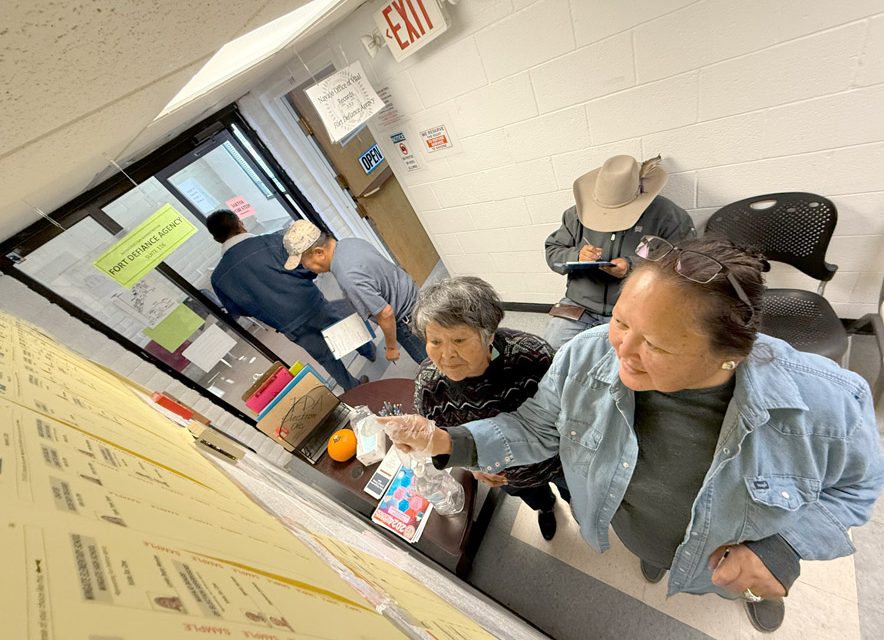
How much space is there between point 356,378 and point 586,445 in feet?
8.56

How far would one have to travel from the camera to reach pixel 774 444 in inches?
33.4

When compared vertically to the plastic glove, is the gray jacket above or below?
below

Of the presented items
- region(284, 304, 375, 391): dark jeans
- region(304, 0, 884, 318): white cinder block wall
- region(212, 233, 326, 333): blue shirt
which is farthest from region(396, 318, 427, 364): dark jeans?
region(304, 0, 884, 318): white cinder block wall

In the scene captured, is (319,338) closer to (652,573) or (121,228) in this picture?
(121,228)

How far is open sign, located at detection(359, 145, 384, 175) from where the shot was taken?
3337 millimetres

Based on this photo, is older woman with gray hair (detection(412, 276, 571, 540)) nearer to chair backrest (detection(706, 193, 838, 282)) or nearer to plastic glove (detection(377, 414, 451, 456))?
plastic glove (detection(377, 414, 451, 456))

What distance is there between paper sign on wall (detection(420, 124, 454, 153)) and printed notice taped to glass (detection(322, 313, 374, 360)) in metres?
1.32

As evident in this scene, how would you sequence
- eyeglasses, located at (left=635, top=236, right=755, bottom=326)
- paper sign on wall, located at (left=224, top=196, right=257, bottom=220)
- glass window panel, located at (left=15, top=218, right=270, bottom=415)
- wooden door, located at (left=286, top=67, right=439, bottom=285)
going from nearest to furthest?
1. eyeglasses, located at (left=635, top=236, right=755, bottom=326)
2. glass window panel, located at (left=15, top=218, right=270, bottom=415)
3. paper sign on wall, located at (left=224, top=196, right=257, bottom=220)
4. wooden door, located at (left=286, top=67, right=439, bottom=285)

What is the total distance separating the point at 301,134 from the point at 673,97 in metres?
2.78

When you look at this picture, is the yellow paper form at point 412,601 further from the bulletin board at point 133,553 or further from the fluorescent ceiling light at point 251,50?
the fluorescent ceiling light at point 251,50

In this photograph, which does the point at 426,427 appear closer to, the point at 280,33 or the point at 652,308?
the point at 652,308

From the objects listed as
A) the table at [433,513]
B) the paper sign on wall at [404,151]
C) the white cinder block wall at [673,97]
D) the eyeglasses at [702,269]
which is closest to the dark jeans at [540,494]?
the table at [433,513]

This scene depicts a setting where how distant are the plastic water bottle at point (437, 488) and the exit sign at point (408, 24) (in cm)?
218

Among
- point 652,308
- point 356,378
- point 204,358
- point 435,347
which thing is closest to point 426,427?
point 435,347
